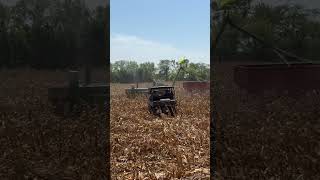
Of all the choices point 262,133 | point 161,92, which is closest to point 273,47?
point 262,133

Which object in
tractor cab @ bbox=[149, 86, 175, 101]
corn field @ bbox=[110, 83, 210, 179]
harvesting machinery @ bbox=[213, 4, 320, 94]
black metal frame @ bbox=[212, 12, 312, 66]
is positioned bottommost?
corn field @ bbox=[110, 83, 210, 179]

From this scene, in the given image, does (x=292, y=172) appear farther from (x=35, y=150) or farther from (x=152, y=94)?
(x=152, y=94)

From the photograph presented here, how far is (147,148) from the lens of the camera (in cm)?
629

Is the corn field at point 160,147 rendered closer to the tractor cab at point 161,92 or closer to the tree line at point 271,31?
the tractor cab at point 161,92

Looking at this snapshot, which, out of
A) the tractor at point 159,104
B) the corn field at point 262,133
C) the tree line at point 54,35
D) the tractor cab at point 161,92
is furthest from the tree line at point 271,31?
the tractor cab at point 161,92

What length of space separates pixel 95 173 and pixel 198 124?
177 inches

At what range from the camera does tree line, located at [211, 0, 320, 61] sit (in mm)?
4152

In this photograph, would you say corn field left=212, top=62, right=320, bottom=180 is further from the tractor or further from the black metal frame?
the tractor

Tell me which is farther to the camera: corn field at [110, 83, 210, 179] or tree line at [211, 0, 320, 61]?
corn field at [110, 83, 210, 179]

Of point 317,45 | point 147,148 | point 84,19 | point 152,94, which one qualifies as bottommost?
point 147,148

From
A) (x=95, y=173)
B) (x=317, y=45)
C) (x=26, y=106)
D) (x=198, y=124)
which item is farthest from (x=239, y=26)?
(x=198, y=124)

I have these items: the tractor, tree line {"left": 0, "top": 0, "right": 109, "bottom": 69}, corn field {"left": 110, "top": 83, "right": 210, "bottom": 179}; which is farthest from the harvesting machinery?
the tractor

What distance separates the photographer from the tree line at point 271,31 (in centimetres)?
415

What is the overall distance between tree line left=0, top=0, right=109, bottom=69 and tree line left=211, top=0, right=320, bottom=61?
1395 mm
